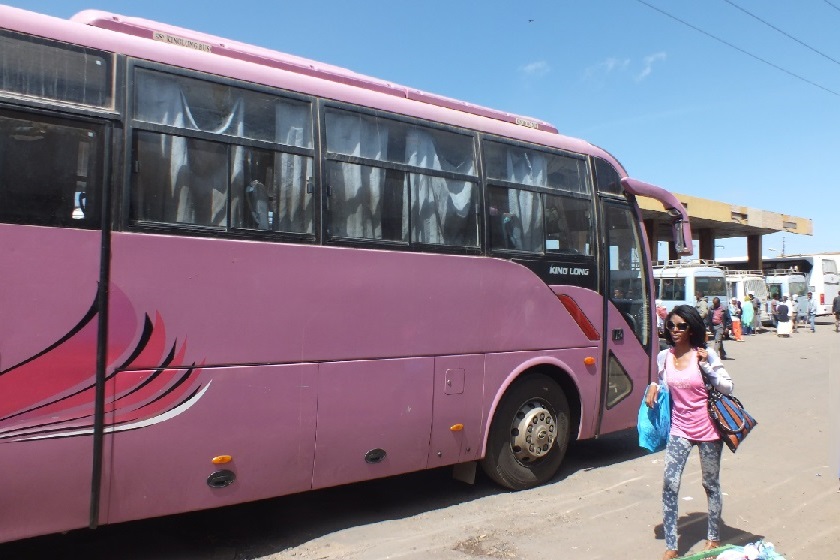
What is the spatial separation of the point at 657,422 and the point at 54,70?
459cm

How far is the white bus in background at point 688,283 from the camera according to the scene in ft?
82.8

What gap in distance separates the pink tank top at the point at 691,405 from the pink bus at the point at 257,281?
1.78 meters

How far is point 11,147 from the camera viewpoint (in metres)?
3.92

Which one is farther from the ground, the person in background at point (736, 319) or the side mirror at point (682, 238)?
the side mirror at point (682, 238)

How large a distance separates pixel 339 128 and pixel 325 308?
1.41 m

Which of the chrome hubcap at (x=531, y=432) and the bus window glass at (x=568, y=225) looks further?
the bus window glass at (x=568, y=225)

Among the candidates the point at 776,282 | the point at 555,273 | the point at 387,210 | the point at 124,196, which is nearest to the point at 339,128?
the point at 387,210

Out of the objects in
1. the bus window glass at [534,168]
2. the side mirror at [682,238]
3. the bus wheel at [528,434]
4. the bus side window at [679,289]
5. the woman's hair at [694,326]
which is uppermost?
the bus window glass at [534,168]

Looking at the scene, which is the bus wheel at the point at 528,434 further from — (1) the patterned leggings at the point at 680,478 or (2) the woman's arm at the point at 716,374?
(2) the woman's arm at the point at 716,374

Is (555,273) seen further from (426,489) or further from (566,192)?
(426,489)

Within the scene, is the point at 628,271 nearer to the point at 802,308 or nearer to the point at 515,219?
the point at 515,219

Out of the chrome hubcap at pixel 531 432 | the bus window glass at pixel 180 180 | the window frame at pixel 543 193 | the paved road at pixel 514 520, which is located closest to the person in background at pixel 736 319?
the paved road at pixel 514 520

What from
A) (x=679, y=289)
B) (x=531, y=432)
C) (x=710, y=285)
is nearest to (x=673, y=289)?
(x=679, y=289)

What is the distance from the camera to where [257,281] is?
188 inches
